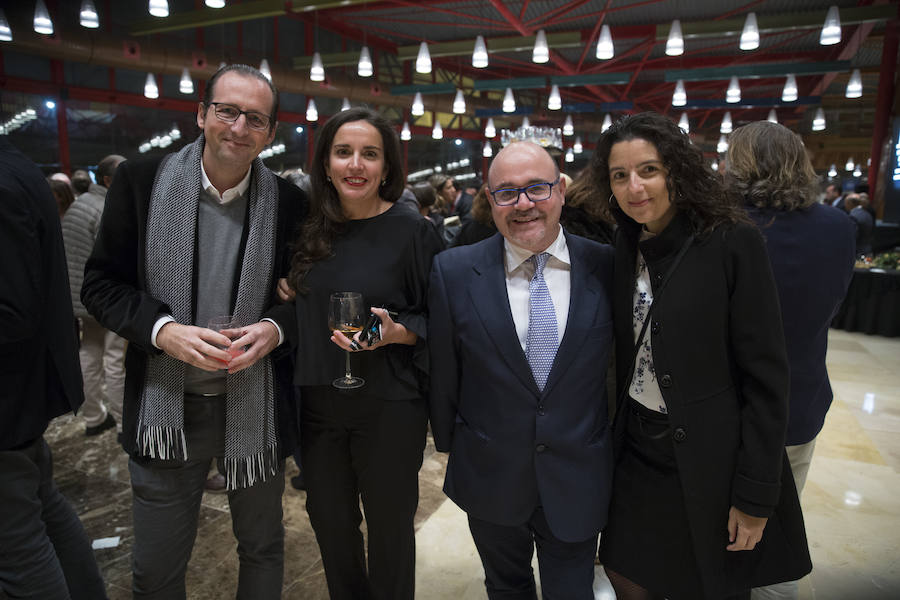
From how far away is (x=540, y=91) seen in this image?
61.8ft

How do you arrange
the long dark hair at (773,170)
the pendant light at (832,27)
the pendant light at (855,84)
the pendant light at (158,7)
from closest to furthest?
1. the long dark hair at (773,170)
2. the pendant light at (158,7)
3. the pendant light at (832,27)
4. the pendant light at (855,84)

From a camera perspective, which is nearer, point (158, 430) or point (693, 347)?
point (693, 347)

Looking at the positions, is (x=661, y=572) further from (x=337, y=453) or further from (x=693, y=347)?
(x=337, y=453)

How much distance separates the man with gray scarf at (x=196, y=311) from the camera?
1646 millimetres

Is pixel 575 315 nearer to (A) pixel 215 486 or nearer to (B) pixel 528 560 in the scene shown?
(B) pixel 528 560

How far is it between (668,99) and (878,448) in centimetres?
1572

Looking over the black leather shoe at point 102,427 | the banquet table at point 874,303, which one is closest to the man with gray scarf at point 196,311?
the black leather shoe at point 102,427

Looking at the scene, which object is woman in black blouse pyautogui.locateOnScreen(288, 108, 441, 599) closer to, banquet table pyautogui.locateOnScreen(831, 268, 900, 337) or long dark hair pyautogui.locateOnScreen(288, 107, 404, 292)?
long dark hair pyautogui.locateOnScreen(288, 107, 404, 292)

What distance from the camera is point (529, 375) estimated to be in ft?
5.12

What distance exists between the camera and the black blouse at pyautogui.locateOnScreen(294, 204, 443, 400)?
177cm

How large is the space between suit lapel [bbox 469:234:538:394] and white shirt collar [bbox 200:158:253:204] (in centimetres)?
76

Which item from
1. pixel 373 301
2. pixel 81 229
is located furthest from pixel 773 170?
pixel 81 229

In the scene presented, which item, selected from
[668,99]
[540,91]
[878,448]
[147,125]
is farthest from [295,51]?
[878,448]

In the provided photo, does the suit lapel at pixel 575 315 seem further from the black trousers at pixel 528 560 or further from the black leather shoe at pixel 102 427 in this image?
the black leather shoe at pixel 102 427
